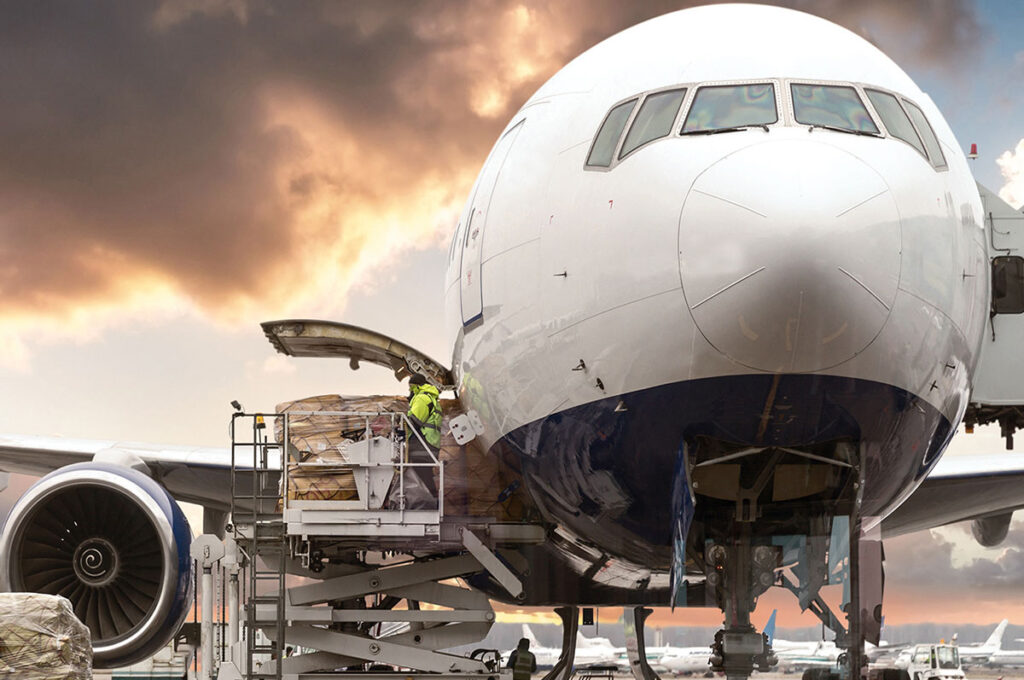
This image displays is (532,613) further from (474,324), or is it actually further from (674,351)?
(674,351)

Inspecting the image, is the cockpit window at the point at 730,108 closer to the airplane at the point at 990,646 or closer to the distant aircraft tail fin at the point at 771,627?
the distant aircraft tail fin at the point at 771,627

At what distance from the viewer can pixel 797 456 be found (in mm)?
7996

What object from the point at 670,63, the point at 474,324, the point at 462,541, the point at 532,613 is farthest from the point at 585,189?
the point at 532,613

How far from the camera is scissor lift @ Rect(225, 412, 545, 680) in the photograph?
9.98 meters

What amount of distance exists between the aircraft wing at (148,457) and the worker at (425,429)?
3.98 metres

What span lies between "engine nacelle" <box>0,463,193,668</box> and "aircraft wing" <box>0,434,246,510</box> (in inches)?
45.3

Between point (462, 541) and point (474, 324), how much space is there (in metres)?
1.81

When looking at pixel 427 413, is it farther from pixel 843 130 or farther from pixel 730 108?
pixel 843 130

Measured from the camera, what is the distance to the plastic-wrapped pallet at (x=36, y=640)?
27.6ft

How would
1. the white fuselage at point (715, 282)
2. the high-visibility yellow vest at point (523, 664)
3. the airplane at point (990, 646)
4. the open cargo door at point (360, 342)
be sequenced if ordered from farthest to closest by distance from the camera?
the airplane at point (990, 646) < the high-visibility yellow vest at point (523, 664) < the open cargo door at point (360, 342) < the white fuselage at point (715, 282)

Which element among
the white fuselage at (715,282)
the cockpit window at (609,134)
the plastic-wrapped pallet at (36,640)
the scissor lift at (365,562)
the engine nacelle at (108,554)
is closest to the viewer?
the white fuselage at (715,282)

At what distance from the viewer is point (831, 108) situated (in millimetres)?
7832

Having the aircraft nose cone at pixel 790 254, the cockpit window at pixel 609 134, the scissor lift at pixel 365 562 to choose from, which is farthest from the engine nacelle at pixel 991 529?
the aircraft nose cone at pixel 790 254

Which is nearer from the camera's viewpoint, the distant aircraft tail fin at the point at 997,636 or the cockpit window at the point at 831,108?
the cockpit window at the point at 831,108
